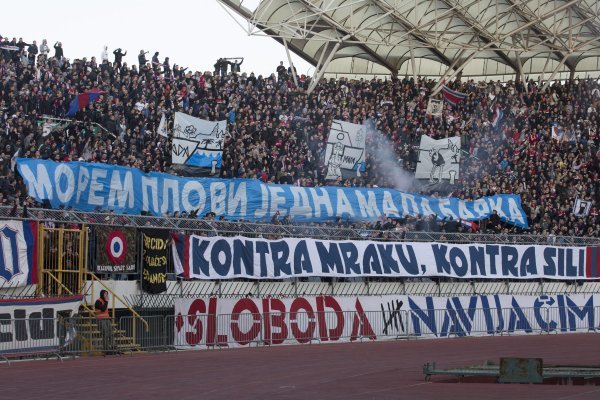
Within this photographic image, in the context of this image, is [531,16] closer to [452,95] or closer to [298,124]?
[452,95]

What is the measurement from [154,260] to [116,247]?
132 cm

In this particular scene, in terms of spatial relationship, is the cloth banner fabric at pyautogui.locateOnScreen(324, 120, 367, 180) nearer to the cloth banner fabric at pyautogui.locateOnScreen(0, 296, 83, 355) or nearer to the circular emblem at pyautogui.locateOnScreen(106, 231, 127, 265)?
the circular emblem at pyautogui.locateOnScreen(106, 231, 127, 265)

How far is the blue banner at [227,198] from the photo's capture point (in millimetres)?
31641

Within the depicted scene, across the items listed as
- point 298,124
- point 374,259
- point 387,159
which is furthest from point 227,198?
point 387,159

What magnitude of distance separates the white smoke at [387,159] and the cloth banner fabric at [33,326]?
20.9 m

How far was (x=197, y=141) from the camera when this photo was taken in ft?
123

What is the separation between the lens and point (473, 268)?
3947cm

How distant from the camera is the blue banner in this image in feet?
104

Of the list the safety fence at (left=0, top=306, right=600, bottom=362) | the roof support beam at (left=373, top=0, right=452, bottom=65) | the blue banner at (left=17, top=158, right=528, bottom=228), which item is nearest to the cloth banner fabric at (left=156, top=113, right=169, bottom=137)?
the blue banner at (left=17, top=158, right=528, bottom=228)

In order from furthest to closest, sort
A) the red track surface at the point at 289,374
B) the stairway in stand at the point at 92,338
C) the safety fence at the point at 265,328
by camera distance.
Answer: the stairway in stand at the point at 92,338 < the safety fence at the point at 265,328 < the red track surface at the point at 289,374

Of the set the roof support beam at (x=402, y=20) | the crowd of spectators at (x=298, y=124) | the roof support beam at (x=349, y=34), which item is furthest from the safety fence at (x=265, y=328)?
the roof support beam at (x=402, y=20)

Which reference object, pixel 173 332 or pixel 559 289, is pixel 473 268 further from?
pixel 173 332

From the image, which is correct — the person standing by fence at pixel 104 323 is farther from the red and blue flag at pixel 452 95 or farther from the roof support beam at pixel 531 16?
the roof support beam at pixel 531 16

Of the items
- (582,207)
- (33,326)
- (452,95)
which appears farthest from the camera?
(452,95)
